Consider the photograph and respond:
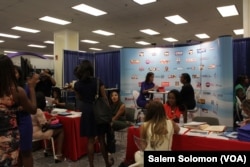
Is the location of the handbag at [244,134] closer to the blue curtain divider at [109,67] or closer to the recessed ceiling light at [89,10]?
the recessed ceiling light at [89,10]

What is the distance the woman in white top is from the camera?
2100 millimetres

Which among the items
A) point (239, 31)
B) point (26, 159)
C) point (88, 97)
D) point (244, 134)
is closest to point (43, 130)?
point (26, 159)

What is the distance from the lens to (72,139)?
3.66 metres

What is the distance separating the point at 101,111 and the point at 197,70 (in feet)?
12.9

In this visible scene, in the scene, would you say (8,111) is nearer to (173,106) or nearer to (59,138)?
(59,138)

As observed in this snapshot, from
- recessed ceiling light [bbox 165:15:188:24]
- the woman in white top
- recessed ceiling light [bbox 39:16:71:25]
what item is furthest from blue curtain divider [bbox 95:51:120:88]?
the woman in white top

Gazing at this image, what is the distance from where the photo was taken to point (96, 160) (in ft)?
11.9

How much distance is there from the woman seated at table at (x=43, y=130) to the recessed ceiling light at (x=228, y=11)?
207 inches

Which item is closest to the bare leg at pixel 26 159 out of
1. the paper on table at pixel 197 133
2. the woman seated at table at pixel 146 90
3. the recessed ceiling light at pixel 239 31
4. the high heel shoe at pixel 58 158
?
the high heel shoe at pixel 58 158

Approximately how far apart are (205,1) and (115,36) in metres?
4.89

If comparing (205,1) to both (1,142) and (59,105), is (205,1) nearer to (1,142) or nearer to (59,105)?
(59,105)

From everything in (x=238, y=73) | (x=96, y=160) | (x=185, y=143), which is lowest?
(x=96, y=160)

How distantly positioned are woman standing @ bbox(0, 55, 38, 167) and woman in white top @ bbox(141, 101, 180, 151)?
3.58 ft

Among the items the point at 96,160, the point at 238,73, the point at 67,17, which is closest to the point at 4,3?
the point at 67,17
